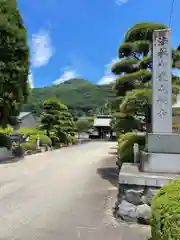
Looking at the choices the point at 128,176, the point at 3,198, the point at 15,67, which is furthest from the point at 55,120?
the point at 128,176

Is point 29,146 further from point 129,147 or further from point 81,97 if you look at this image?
point 81,97

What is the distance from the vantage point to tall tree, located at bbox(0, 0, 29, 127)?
47.5 feet

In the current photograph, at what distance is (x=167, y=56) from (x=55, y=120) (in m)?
22.6

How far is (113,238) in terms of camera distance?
166 inches

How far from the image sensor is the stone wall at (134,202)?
4.88 m

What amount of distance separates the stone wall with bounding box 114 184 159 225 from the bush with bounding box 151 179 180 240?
5.49 feet

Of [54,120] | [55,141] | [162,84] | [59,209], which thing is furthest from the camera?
[54,120]

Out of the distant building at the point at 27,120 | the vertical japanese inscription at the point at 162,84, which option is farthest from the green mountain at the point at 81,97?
the vertical japanese inscription at the point at 162,84

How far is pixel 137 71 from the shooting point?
9.84 meters

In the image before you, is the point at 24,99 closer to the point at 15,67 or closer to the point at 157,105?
the point at 15,67

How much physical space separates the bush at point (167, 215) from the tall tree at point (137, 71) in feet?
15.1

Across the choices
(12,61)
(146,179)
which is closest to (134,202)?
(146,179)

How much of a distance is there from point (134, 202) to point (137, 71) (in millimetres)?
6032

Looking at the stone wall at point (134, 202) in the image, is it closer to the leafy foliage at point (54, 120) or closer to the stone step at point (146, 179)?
the stone step at point (146, 179)
